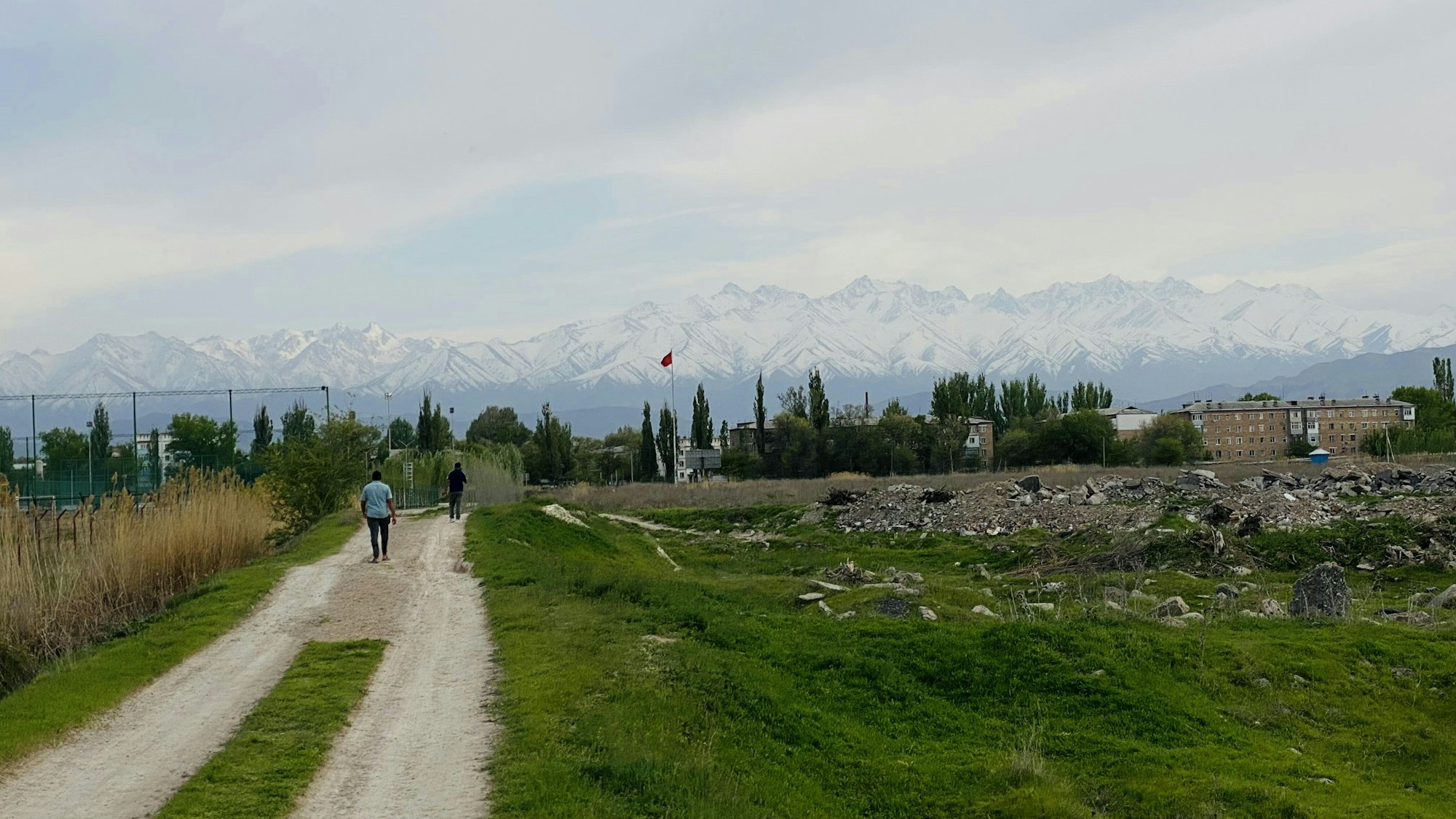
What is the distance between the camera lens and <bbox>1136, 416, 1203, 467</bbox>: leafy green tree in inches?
4505

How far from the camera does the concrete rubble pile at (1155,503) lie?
34406 mm

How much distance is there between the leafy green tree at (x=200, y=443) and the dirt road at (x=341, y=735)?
21.2 metres

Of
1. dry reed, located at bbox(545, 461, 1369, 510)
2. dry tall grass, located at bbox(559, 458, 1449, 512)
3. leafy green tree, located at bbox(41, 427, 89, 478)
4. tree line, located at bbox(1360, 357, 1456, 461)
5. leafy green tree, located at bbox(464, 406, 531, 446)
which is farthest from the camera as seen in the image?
leafy green tree, located at bbox(464, 406, 531, 446)

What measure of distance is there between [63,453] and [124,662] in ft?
185

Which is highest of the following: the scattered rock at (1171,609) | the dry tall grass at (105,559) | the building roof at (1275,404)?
the building roof at (1275,404)

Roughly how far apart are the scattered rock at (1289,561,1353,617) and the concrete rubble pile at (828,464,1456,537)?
12210mm

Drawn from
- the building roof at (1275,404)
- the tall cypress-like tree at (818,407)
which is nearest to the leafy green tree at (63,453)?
the tall cypress-like tree at (818,407)

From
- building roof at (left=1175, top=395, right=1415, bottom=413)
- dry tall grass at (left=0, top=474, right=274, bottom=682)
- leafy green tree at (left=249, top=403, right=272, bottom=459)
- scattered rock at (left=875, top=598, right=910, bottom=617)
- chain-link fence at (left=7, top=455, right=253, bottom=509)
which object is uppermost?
leafy green tree at (left=249, top=403, right=272, bottom=459)

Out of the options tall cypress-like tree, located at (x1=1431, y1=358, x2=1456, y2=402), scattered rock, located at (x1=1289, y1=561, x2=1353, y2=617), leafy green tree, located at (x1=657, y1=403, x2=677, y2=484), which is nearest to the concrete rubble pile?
scattered rock, located at (x1=1289, y1=561, x2=1353, y2=617)

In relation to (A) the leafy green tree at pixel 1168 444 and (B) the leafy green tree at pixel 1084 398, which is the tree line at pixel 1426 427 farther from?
(B) the leafy green tree at pixel 1084 398

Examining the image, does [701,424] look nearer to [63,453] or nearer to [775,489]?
[775,489]

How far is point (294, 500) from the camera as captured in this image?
35.9 m

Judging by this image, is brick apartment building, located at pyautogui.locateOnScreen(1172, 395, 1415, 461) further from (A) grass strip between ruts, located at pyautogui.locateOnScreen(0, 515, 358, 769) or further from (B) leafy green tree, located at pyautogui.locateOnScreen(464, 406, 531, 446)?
(A) grass strip between ruts, located at pyautogui.locateOnScreen(0, 515, 358, 769)

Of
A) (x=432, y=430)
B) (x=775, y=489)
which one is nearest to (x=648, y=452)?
(x=432, y=430)
